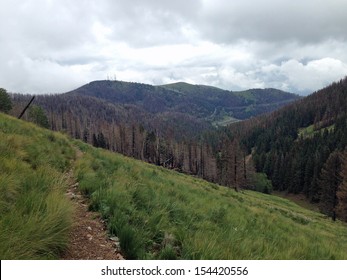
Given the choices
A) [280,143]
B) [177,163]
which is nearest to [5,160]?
[177,163]

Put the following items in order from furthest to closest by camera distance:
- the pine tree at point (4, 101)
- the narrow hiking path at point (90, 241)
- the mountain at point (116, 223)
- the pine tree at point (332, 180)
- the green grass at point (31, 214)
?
A: the pine tree at point (4, 101) < the pine tree at point (332, 180) < the narrow hiking path at point (90, 241) < the mountain at point (116, 223) < the green grass at point (31, 214)

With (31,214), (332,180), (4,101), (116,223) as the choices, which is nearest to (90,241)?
(116,223)

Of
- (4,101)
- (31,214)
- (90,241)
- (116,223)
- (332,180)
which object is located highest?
(4,101)

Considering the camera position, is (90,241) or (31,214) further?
(90,241)

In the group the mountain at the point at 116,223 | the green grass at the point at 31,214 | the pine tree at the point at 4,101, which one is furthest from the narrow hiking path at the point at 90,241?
the pine tree at the point at 4,101

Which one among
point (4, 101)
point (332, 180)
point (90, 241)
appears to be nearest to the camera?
point (90, 241)

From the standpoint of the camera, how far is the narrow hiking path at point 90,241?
5198 mm

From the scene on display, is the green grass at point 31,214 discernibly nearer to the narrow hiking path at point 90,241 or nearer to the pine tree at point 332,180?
the narrow hiking path at point 90,241

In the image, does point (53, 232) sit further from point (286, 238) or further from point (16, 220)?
point (286, 238)

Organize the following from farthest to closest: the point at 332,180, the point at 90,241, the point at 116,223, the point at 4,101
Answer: the point at 4,101 < the point at 332,180 < the point at 116,223 < the point at 90,241

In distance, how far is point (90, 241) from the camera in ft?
18.6

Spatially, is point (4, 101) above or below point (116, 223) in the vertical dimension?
above

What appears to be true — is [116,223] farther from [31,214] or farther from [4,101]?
[4,101]

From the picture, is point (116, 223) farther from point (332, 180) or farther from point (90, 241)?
point (332, 180)
